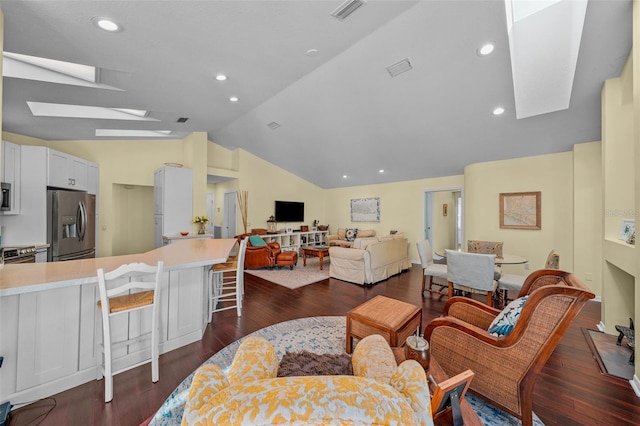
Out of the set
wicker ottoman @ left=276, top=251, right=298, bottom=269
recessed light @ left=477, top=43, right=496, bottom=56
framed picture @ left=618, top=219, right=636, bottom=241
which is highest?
recessed light @ left=477, top=43, right=496, bottom=56

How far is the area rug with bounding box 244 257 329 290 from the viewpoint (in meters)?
4.77

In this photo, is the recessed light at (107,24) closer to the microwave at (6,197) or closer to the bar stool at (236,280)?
the bar stool at (236,280)

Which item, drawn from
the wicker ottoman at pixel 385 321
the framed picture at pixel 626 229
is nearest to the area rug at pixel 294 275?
the wicker ottoman at pixel 385 321

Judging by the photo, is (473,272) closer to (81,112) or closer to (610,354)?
(610,354)

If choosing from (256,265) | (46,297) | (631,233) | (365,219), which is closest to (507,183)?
(631,233)

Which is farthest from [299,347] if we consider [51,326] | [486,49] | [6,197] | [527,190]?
[527,190]

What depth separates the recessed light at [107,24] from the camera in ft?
6.45

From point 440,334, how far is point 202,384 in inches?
67.4

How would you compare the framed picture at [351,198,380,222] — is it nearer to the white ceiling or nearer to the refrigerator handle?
the white ceiling

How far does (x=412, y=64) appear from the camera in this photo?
3223mm

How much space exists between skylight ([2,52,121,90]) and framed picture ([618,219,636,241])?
5984 millimetres

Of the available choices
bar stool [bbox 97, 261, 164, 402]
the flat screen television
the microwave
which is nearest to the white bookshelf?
the flat screen television

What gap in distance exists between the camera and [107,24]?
2027mm

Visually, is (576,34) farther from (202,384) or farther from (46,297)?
(46,297)
